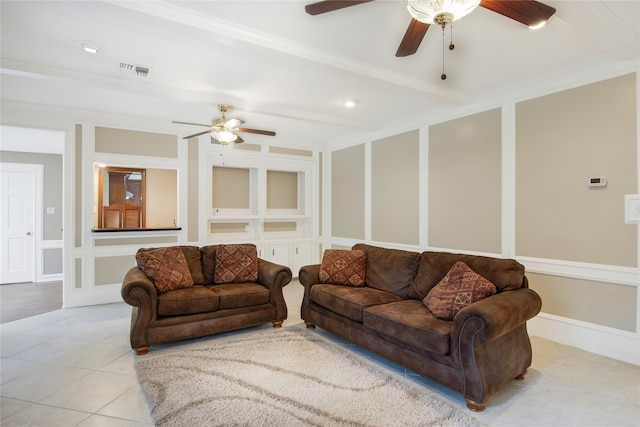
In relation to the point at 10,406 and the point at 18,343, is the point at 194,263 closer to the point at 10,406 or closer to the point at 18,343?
the point at 18,343

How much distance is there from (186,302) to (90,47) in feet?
7.64

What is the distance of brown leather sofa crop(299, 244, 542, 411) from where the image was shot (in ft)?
7.00

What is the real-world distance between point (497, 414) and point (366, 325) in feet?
3.58

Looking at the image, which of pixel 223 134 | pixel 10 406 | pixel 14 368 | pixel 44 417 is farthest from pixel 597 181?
pixel 14 368

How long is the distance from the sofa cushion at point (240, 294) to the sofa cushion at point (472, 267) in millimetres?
1549

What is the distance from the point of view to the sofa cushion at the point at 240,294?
336 cm

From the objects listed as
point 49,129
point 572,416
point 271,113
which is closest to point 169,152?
point 49,129

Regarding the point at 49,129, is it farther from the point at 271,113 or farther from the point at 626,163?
the point at 626,163

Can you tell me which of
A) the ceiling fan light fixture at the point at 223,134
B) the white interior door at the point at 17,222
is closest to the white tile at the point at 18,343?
the ceiling fan light fixture at the point at 223,134

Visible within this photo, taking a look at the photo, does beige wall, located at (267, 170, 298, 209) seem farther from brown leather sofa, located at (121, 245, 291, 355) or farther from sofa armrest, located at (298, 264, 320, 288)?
sofa armrest, located at (298, 264, 320, 288)

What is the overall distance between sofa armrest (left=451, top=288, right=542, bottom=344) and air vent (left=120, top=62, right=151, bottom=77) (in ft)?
11.1

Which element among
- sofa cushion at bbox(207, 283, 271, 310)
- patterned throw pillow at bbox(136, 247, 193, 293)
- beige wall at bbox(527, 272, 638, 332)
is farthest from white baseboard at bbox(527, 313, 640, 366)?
patterned throw pillow at bbox(136, 247, 193, 293)

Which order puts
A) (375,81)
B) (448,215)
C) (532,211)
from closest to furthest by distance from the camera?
(375,81) < (532,211) < (448,215)

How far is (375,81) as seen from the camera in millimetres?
3156
